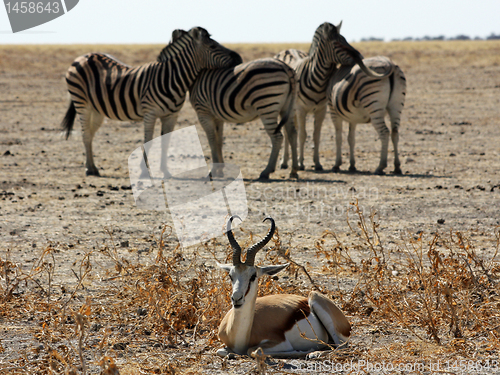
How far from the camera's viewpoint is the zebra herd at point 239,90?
34.3 ft

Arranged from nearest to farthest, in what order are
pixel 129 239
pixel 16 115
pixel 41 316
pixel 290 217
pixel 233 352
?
pixel 233 352 < pixel 41 316 < pixel 129 239 < pixel 290 217 < pixel 16 115

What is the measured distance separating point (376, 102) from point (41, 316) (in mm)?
7397

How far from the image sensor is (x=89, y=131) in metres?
11.6

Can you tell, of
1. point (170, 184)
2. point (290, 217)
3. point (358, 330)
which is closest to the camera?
point (358, 330)

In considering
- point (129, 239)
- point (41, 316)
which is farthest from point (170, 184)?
point (41, 316)

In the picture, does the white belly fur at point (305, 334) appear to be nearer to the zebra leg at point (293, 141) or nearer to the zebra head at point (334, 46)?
the zebra leg at point (293, 141)

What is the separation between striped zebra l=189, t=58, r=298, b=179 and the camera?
1030 centimetres

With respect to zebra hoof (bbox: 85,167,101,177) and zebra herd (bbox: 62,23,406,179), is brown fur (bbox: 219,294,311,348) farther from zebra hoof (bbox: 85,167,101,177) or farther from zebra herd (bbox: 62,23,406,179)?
zebra hoof (bbox: 85,167,101,177)

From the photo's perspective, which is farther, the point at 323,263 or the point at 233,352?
the point at 323,263

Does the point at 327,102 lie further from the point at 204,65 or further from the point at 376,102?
the point at 204,65

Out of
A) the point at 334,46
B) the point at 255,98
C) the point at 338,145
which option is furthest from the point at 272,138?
the point at 334,46

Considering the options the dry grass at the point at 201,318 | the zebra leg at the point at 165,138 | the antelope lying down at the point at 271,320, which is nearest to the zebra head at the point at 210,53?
the zebra leg at the point at 165,138

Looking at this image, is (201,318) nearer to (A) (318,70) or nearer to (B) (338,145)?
(B) (338,145)

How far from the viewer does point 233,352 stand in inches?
159
